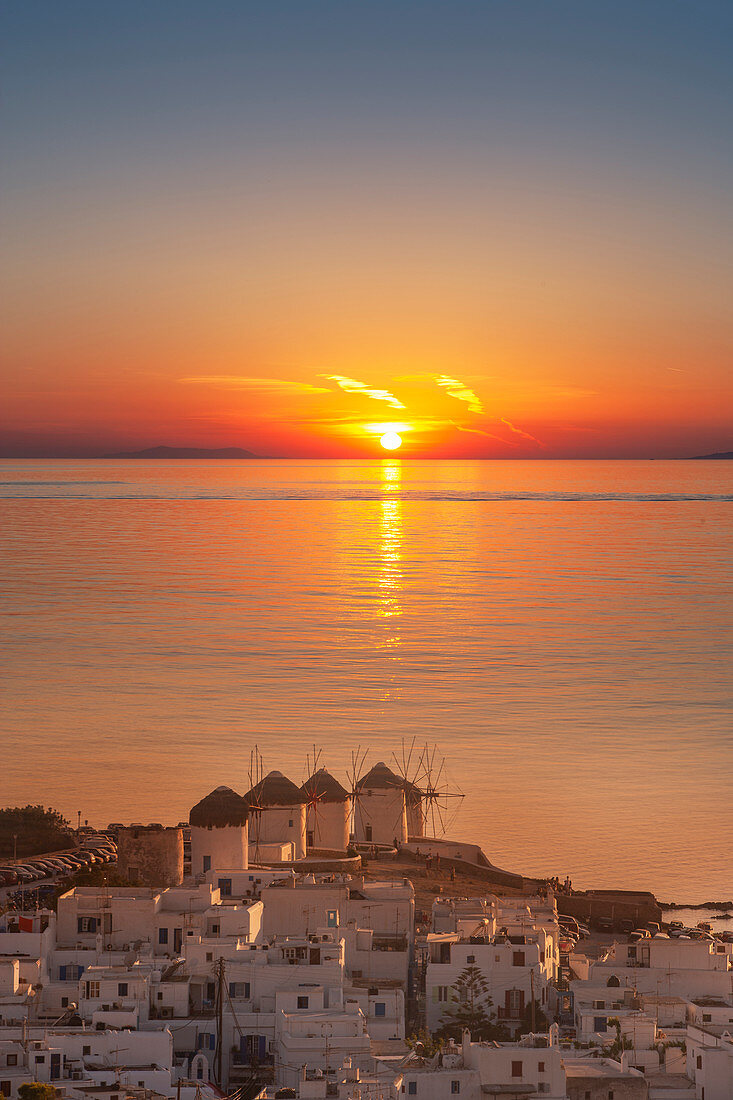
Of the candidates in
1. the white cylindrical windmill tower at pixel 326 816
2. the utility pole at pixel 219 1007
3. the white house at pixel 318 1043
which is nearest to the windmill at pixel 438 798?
the white cylindrical windmill tower at pixel 326 816

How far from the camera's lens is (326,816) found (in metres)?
32.8

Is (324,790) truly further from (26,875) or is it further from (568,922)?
(568,922)

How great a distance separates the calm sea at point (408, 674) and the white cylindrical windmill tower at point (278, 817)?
6319mm

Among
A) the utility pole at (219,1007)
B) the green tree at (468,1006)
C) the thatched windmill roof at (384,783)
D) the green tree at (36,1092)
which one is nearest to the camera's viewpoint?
the green tree at (36,1092)

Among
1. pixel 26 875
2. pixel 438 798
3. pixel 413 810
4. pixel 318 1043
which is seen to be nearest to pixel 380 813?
pixel 413 810

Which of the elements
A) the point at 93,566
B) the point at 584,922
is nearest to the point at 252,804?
the point at 584,922

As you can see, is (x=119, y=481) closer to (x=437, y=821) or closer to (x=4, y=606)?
(x=4, y=606)

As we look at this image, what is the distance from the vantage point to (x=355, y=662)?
56656mm

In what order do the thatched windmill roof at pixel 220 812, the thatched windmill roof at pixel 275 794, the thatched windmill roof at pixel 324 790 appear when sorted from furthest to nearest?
the thatched windmill roof at pixel 324 790, the thatched windmill roof at pixel 275 794, the thatched windmill roof at pixel 220 812

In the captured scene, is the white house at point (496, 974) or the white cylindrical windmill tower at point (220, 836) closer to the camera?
the white house at point (496, 974)

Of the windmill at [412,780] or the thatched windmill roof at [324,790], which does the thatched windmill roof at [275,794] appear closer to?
the thatched windmill roof at [324,790]

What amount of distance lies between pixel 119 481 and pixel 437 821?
148 m

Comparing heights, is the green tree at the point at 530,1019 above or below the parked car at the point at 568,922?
below

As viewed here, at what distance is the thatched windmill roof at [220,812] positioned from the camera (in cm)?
2859
